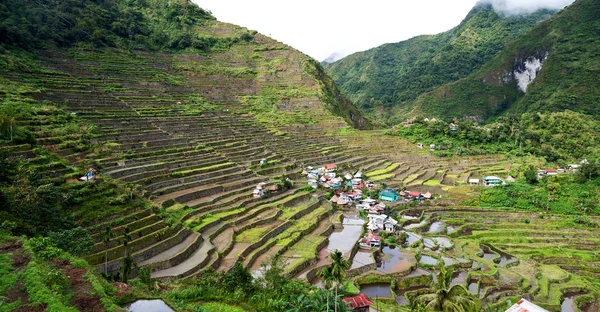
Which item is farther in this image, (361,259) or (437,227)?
(437,227)

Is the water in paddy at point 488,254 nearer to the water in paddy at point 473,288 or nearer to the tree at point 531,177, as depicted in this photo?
the water in paddy at point 473,288

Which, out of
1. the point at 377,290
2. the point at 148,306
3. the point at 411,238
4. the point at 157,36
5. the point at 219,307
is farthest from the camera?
the point at 157,36

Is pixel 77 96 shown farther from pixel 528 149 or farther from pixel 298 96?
pixel 528 149

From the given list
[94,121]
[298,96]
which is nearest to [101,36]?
[94,121]

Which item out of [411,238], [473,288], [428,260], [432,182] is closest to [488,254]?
[411,238]

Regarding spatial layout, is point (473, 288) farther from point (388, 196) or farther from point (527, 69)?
point (527, 69)

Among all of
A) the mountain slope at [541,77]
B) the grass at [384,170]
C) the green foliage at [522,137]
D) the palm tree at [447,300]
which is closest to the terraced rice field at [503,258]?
the palm tree at [447,300]

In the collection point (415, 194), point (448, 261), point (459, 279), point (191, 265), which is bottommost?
point (459, 279)

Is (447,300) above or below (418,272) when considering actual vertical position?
above
